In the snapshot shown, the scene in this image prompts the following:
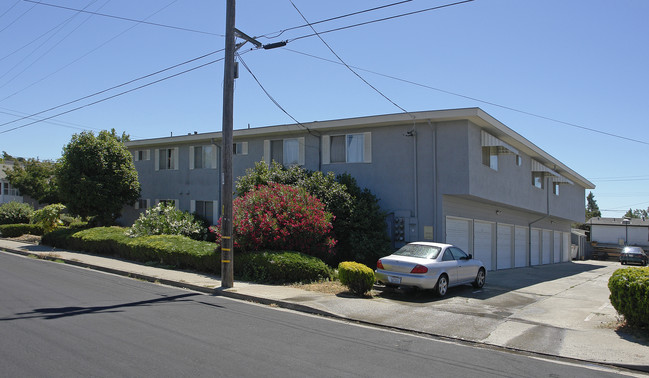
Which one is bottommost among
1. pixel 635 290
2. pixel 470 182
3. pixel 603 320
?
pixel 603 320

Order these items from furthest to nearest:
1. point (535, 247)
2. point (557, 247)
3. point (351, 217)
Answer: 1. point (557, 247)
2. point (535, 247)
3. point (351, 217)

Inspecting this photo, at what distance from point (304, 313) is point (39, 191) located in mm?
39015

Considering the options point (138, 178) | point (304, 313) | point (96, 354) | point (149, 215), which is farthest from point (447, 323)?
point (138, 178)

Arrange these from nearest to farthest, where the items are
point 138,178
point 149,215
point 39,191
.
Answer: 1. point 149,215
2. point 138,178
3. point 39,191

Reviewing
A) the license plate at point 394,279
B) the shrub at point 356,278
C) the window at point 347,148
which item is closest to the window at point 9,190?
the window at point 347,148

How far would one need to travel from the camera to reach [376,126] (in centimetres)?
1808

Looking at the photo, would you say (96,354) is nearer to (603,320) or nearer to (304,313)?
(304,313)

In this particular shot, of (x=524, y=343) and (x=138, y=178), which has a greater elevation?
(x=138, y=178)

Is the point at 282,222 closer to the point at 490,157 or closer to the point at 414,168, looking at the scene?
the point at 414,168

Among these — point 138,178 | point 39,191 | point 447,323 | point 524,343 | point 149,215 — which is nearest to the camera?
point 524,343

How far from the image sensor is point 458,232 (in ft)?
59.7

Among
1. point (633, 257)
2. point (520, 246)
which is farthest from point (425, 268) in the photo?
point (633, 257)

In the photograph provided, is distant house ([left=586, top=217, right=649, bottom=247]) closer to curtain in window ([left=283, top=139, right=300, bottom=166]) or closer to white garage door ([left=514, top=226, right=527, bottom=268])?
white garage door ([left=514, top=226, right=527, bottom=268])

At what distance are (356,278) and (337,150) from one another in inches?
326
